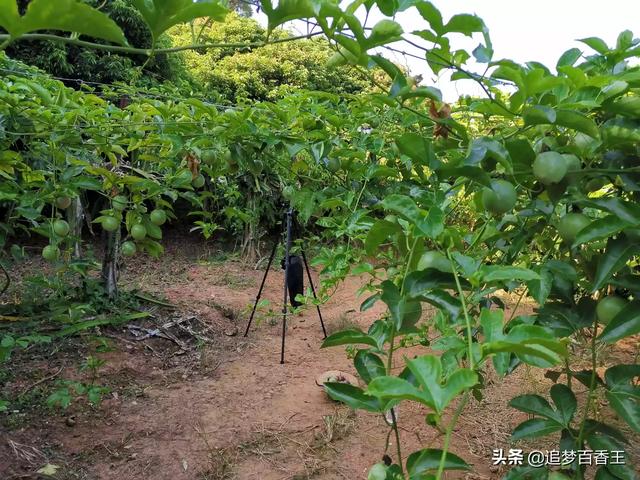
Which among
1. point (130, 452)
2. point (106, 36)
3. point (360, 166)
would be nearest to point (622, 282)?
point (106, 36)

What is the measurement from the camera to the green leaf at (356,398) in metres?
0.68

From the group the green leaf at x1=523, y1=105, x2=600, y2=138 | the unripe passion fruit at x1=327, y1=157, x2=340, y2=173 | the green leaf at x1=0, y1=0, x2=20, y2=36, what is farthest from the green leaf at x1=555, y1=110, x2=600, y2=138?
the unripe passion fruit at x1=327, y1=157, x2=340, y2=173

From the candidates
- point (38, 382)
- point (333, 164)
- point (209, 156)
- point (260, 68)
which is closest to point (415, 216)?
point (333, 164)

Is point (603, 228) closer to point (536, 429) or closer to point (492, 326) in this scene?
point (492, 326)

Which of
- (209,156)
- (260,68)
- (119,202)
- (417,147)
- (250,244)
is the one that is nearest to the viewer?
(417,147)

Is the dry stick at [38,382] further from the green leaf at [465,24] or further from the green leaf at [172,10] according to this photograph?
the green leaf at [465,24]

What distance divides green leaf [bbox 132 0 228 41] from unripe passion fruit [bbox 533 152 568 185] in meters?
0.52

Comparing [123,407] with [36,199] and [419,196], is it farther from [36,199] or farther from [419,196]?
[419,196]

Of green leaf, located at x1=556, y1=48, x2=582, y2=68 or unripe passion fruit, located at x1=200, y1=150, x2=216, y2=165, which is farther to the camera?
unripe passion fruit, located at x1=200, y1=150, x2=216, y2=165

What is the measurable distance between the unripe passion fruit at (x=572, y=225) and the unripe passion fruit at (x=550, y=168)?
93 mm

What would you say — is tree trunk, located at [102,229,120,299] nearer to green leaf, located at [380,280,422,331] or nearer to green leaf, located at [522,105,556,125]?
green leaf, located at [380,280,422,331]

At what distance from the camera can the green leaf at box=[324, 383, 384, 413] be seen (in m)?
0.68

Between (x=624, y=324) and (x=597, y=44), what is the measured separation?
487 millimetres

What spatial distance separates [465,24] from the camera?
2.58 feet
